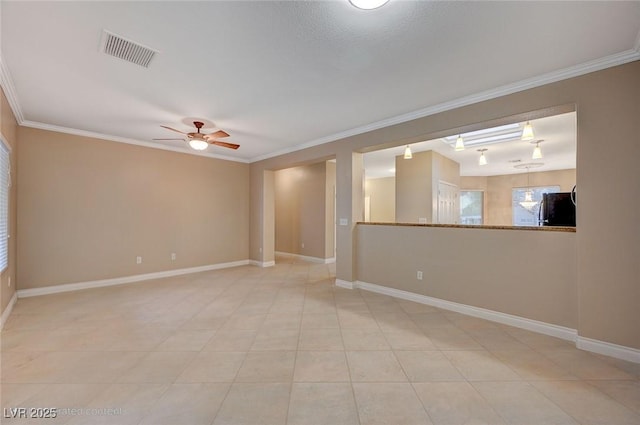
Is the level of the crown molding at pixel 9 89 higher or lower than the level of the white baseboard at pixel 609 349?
higher

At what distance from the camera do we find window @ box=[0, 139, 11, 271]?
9.87ft

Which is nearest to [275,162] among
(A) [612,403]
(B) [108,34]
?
(B) [108,34]

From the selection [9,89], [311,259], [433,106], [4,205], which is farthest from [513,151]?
[4,205]

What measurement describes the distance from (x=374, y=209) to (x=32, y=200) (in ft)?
30.5

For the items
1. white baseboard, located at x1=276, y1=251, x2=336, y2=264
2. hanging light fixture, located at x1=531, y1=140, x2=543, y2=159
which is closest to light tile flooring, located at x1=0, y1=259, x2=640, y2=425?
white baseboard, located at x1=276, y1=251, x2=336, y2=264

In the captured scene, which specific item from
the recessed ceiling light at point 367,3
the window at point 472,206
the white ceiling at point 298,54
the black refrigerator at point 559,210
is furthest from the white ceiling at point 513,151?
the recessed ceiling light at point 367,3

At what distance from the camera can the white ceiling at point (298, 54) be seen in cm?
180

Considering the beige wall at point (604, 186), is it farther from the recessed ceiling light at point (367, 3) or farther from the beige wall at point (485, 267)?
the recessed ceiling light at point (367, 3)

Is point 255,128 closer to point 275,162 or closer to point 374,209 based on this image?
point 275,162

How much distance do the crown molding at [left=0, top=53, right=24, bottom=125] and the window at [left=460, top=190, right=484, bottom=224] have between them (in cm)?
1124

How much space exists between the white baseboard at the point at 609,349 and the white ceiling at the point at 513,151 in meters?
2.99

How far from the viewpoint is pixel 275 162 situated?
594 centimetres

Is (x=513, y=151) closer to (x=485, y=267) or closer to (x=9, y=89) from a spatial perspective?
(x=485, y=267)

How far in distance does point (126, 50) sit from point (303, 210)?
211 inches
